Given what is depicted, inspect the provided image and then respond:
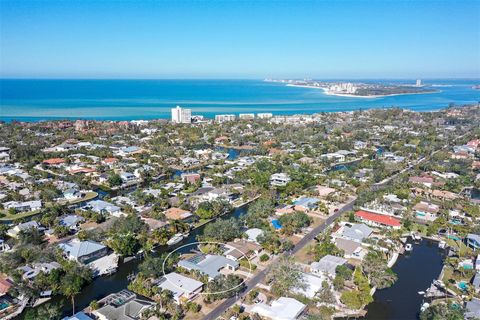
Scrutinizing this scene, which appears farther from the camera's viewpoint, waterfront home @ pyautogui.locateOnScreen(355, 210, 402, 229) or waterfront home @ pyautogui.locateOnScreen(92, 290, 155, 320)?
waterfront home @ pyautogui.locateOnScreen(355, 210, 402, 229)

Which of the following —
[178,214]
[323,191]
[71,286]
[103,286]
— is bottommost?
[103,286]

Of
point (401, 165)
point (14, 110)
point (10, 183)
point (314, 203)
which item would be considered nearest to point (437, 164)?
point (401, 165)

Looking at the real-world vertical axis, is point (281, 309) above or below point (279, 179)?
below

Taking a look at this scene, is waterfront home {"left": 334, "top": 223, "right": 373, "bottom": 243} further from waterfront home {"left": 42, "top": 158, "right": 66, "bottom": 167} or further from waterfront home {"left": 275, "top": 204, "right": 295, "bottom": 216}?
waterfront home {"left": 42, "top": 158, "right": 66, "bottom": 167}

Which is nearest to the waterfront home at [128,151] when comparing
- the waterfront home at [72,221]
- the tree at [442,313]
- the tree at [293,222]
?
the waterfront home at [72,221]

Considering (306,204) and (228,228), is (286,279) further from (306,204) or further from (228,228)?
(306,204)

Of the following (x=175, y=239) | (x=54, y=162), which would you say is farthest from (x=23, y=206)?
(x=54, y=162)

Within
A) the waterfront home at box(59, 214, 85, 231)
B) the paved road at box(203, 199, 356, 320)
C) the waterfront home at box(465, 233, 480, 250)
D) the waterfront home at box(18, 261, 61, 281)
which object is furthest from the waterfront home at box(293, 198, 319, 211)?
the waterfront home at box(18, 261, 61, 281)
